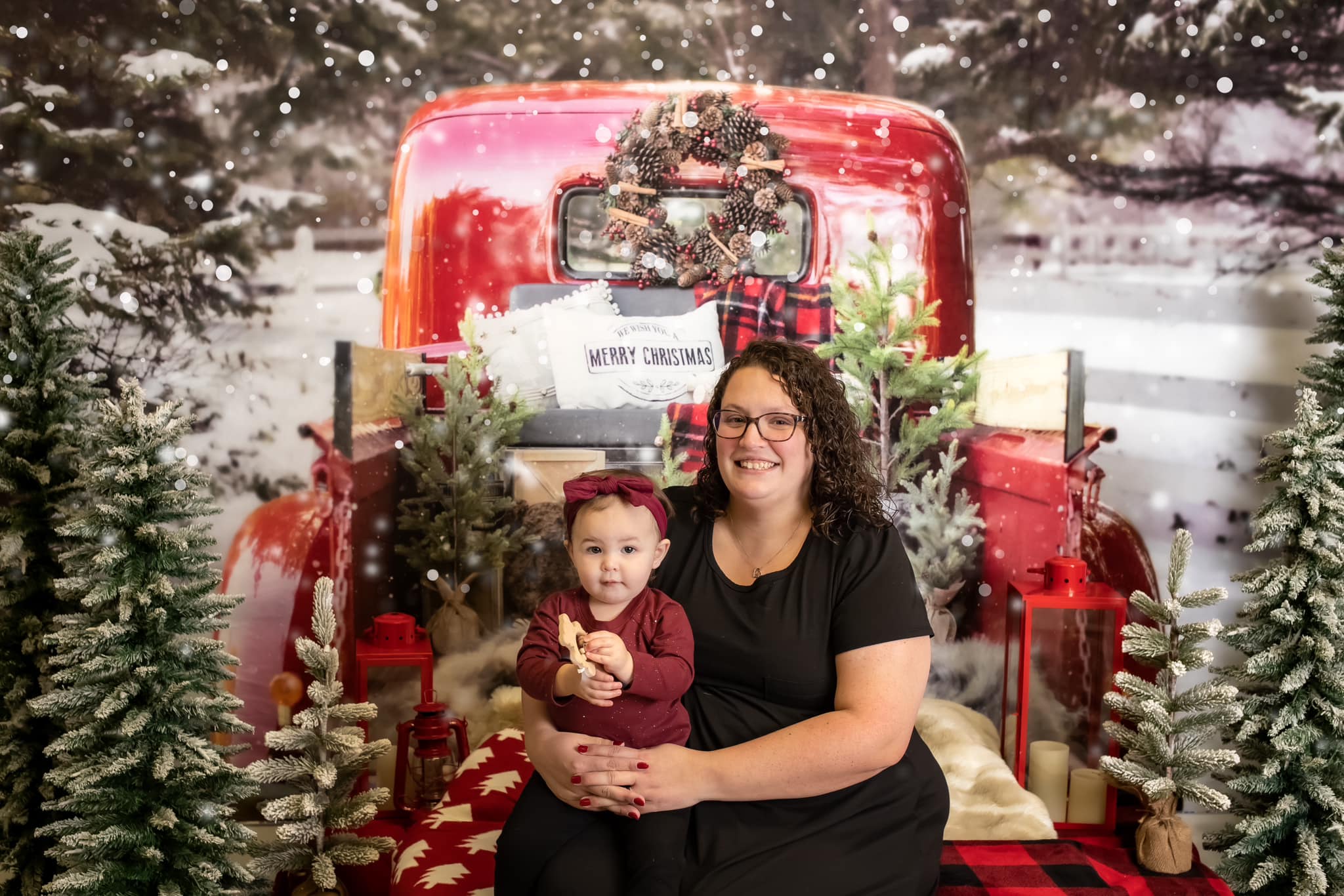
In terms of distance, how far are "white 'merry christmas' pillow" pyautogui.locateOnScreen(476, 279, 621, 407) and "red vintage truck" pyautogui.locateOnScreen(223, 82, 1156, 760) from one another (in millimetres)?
48

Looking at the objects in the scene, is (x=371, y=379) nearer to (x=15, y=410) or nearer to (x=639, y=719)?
(x=15, y=410)

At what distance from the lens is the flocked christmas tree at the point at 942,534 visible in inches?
140

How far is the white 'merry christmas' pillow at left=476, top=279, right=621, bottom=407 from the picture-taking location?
11.5 ft

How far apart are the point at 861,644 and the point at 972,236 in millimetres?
1987

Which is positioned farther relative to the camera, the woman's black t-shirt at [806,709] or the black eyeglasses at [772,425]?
the black eyeglasses at [772,425]

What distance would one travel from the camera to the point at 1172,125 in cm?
366

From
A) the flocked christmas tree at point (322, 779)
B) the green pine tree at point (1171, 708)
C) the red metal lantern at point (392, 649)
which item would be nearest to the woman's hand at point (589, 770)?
the flocked christmas tree at point (322, 779)

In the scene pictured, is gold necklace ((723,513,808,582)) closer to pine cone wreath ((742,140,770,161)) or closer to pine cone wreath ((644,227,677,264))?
pine cone wreath ((644,227,677,264))

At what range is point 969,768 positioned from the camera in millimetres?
3367

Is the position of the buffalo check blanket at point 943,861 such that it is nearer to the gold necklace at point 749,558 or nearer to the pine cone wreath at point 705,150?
the gold necklace at point 749,558

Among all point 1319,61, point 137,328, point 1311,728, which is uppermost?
point 1319,61

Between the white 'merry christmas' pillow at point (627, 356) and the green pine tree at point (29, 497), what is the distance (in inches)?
57.6

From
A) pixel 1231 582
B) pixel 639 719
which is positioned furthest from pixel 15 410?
pixel 1231 582

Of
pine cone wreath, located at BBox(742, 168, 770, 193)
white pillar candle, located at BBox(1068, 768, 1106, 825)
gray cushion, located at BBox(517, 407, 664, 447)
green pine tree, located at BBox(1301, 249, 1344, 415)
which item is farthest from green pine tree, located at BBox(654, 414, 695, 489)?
green pine tree, located at BBox(1301, 249, 1344, 415)
